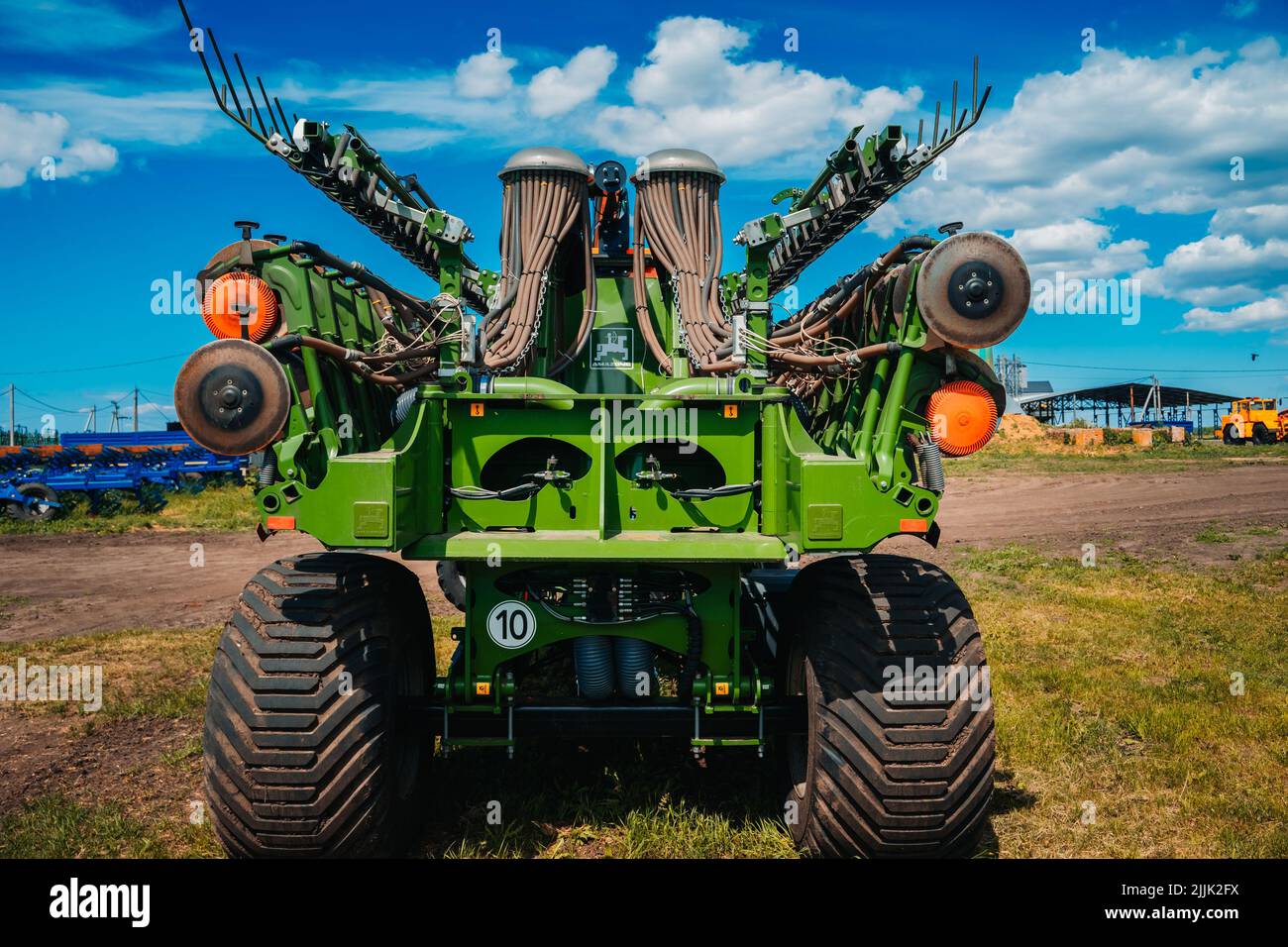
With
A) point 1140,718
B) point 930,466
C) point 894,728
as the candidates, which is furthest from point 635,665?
point 1140,718

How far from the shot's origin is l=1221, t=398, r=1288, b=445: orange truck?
46250mm

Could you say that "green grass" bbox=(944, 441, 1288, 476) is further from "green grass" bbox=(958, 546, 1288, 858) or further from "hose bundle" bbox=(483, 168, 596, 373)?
"hose bundle" bbox=(483, 168, 596, 373)

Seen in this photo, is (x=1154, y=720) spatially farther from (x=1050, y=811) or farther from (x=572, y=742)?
(x=572, y=742)

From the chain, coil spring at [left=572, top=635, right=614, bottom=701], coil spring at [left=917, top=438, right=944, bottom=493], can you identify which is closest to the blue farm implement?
the chain

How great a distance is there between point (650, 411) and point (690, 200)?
1.91m

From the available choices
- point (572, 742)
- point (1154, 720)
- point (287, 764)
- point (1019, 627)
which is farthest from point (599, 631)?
point (1019, 627)

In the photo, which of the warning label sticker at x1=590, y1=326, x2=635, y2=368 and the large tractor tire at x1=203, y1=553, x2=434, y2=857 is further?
the warning label sticker at x1=590, y1=326, x2=635, y2=368

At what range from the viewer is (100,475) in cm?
2086

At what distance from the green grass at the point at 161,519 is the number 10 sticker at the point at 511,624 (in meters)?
16.5

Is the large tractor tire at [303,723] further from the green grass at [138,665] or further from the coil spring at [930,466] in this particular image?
the green grass at [138,665]

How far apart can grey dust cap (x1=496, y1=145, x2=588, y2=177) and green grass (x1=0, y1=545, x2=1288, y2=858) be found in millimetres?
3585

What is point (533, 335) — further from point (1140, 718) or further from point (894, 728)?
point (1140, 718)

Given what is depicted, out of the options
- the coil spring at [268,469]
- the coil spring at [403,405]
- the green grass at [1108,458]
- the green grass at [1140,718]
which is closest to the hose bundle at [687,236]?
the coil spring at [403,405]

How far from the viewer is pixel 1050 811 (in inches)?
211
